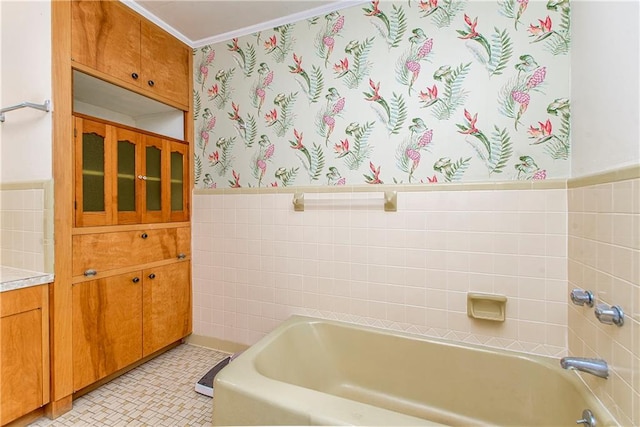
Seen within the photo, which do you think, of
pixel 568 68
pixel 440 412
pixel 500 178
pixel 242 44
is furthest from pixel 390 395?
pixel 242 44

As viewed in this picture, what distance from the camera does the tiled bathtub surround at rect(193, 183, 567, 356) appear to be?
4.76 ft

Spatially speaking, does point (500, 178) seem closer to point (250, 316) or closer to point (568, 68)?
point (568, 68)

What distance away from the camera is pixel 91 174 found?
167 centimetres

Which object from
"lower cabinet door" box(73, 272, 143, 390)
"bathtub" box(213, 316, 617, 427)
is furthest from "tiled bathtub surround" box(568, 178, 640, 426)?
"lower cabinet door" box(73, 272, 143, 390)

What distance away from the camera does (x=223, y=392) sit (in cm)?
119

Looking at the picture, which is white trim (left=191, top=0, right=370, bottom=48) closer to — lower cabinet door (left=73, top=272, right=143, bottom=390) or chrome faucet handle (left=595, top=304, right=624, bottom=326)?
lower cabinet door (left=73, top=272, right=143, bottom=390)

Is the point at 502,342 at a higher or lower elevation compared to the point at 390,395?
higher

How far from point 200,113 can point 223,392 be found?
1966 mm

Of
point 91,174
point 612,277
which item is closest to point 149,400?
point 91,174

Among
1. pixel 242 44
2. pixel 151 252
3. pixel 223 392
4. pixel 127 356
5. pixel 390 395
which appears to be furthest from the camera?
pixel 242 44

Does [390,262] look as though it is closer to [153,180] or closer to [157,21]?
[153,180]

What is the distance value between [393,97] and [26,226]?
2195mm

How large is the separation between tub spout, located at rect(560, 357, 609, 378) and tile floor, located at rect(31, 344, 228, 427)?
1.62 metres

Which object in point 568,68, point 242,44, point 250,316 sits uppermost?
point 242,44
